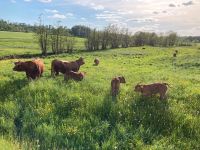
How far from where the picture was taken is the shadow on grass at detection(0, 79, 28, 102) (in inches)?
731

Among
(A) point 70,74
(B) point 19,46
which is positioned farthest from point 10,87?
(B) point 19,46

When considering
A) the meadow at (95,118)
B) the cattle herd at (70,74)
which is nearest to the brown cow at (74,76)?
the cattle herd at (70,74)

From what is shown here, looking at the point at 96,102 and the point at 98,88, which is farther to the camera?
the point at 98,88

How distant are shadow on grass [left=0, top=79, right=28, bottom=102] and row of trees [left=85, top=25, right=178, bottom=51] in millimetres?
78981

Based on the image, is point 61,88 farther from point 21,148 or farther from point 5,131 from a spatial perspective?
point 21,148

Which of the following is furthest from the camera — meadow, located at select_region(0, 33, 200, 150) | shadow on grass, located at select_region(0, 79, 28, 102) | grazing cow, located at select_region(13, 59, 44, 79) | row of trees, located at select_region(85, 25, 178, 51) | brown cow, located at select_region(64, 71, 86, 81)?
row of trees, located at select_region(85, 25, 178, 51)

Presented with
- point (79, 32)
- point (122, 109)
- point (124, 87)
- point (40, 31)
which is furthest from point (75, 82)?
point (79, 32)

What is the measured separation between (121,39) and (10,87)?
98.4 meters

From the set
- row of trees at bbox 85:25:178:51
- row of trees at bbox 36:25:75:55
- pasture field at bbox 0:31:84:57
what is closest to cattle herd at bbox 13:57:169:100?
pasture field at bbox 0:31:84:57

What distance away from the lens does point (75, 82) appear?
1959 centimetres

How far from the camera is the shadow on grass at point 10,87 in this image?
61.0 ft

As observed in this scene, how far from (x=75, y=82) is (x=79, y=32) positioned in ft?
516

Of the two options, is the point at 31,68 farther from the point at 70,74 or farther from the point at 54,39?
the point at 54,39

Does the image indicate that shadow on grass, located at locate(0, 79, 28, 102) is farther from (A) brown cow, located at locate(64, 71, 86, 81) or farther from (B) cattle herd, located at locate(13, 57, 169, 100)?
(A) brown cow, located at locate(64, 71, 86, 81)
